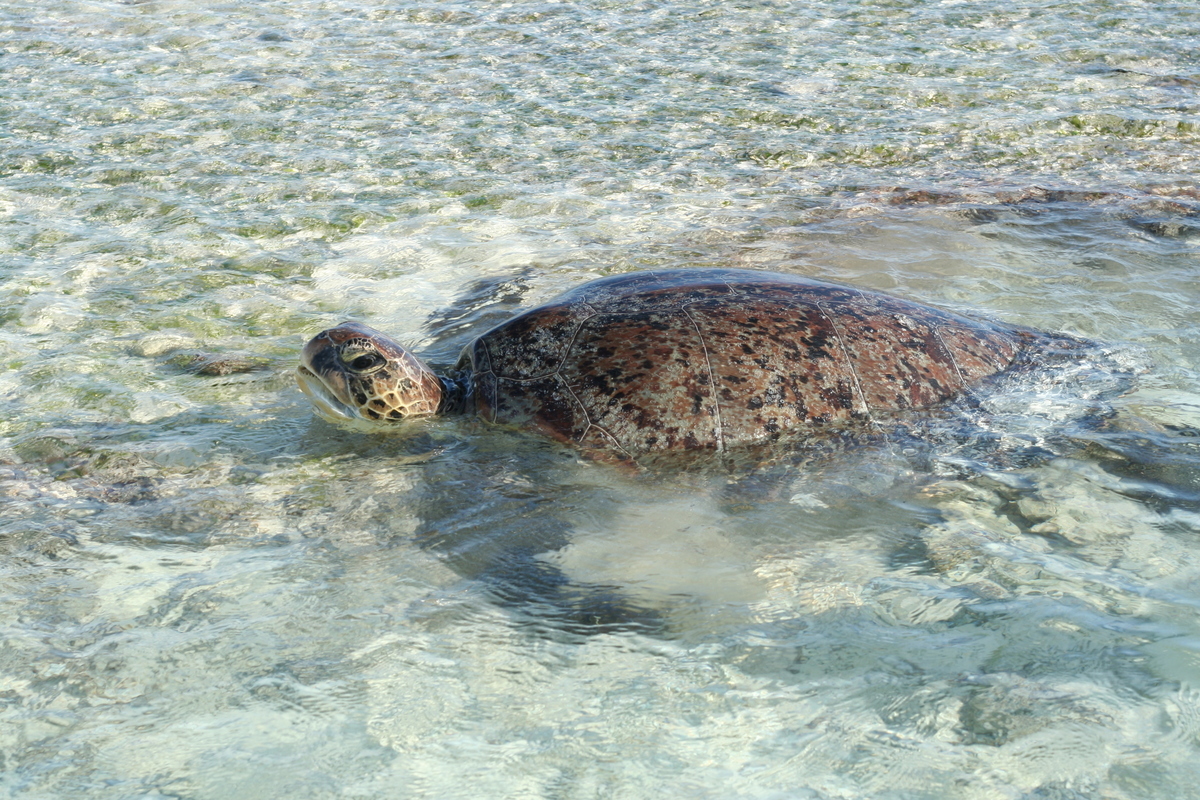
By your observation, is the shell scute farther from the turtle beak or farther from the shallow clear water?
the turtle beak

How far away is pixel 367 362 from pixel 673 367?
1142 millimetres

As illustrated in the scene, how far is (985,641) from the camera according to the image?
8.24 ft

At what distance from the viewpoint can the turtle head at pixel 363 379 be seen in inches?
148

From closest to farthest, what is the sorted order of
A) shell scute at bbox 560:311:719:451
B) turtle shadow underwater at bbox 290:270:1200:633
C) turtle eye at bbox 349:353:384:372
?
turtle shadow underwater at bbox 290:270:1200:633 < shell scute at bbox 560:311:719:451 < turtle eye at bbox 349:353:384:372

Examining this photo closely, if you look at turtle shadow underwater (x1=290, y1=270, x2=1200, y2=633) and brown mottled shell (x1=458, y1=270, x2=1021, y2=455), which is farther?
brown mottled shell (x1=458, y1=270, x2=1021, y2=455)

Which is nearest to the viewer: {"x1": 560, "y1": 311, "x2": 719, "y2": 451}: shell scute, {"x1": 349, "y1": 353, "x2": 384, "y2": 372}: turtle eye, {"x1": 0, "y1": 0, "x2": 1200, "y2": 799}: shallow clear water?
{"x1": 0, "y1": 0, "x2": 1200, "y2": 799}: shallow clear water

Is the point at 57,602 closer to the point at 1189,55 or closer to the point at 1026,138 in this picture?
the point at 1026,138

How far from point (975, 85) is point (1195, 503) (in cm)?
610

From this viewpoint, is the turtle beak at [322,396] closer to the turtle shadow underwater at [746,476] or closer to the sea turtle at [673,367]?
the sea turtle at [673,367]

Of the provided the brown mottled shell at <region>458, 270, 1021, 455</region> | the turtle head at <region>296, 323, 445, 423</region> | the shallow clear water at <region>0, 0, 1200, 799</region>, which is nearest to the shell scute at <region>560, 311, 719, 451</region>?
the brown mottled shell at <region>458, 270, 1021, 455</region>

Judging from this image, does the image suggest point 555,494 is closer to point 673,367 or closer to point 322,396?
point 673,367

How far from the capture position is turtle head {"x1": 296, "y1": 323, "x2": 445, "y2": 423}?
3.76 metres

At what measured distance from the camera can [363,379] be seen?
12.2 feet

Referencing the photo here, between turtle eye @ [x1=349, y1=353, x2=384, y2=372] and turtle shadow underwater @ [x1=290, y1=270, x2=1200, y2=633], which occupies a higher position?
turtle eye @ [x1=349, y1=353, x2=384, y2=372]
